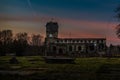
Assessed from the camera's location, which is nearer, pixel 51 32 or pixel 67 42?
pixel 67 42

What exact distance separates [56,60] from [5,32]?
85656 mm

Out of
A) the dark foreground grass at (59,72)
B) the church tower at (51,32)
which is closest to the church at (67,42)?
the church tower at (51,32)

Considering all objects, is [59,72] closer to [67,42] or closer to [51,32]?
[67,42]

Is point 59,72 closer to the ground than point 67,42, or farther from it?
closer to the ground

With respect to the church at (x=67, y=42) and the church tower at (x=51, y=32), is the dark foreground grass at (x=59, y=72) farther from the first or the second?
the church tower at (x=51, y=32)

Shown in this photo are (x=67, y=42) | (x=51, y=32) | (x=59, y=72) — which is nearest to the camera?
(x=59, y=72)

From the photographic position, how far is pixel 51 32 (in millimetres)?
157750

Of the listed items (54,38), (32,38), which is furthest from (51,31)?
(32,38)

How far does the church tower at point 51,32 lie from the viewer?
155m

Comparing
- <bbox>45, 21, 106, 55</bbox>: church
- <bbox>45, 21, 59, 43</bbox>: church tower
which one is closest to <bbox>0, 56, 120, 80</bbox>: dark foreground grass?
<bbox>45, 21, 106, 55</bbox>: church

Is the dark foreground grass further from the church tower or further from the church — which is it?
the church tower

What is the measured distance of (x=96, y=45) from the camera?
154 m

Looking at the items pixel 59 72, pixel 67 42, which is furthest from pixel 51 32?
pixel 59 72

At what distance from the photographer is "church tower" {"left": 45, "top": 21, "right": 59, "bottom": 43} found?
6097 inches
